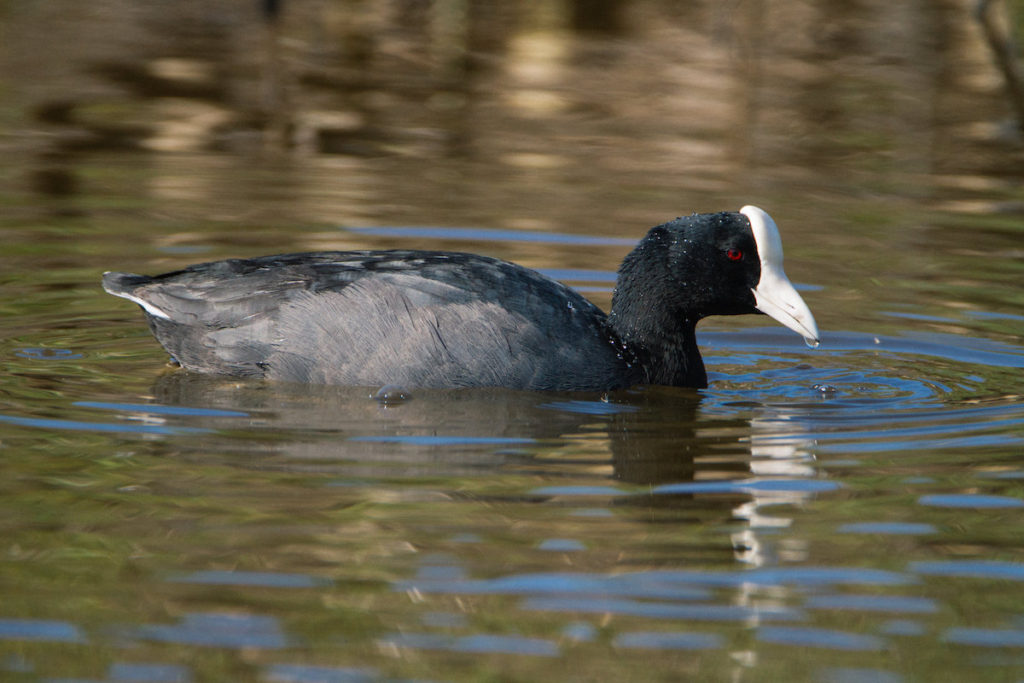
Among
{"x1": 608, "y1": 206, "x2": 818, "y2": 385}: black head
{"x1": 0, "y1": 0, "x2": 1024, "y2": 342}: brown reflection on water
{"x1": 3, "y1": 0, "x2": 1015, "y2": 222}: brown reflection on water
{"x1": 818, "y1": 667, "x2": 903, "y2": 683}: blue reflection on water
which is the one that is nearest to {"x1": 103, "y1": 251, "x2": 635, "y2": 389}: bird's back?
{"x1": 608, "y1": 206, "x2": 818, "y2": 385}: black head

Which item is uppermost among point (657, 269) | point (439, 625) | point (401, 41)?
point (401, 41)

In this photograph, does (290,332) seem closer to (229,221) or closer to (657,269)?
(657,269)

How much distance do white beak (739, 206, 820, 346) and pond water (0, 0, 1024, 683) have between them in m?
0.33

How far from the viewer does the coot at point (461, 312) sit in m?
6.18

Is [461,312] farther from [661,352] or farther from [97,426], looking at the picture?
[97,426]

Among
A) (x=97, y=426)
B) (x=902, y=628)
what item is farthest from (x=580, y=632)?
(x=97, y=426)

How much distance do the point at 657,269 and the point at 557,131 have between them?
204 inches

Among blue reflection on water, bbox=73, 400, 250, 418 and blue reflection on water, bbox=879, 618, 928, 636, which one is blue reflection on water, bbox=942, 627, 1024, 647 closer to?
blue reflection on water, bbox=879, 618, 928, 636

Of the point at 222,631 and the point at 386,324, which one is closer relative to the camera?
the point at 222,631

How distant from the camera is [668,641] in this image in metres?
3.83

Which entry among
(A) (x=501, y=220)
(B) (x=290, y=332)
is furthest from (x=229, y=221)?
(B) (x=290, y=332)

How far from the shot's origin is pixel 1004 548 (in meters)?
4.55

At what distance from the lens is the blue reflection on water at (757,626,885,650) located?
12.6 ft

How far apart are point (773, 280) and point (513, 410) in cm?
130
